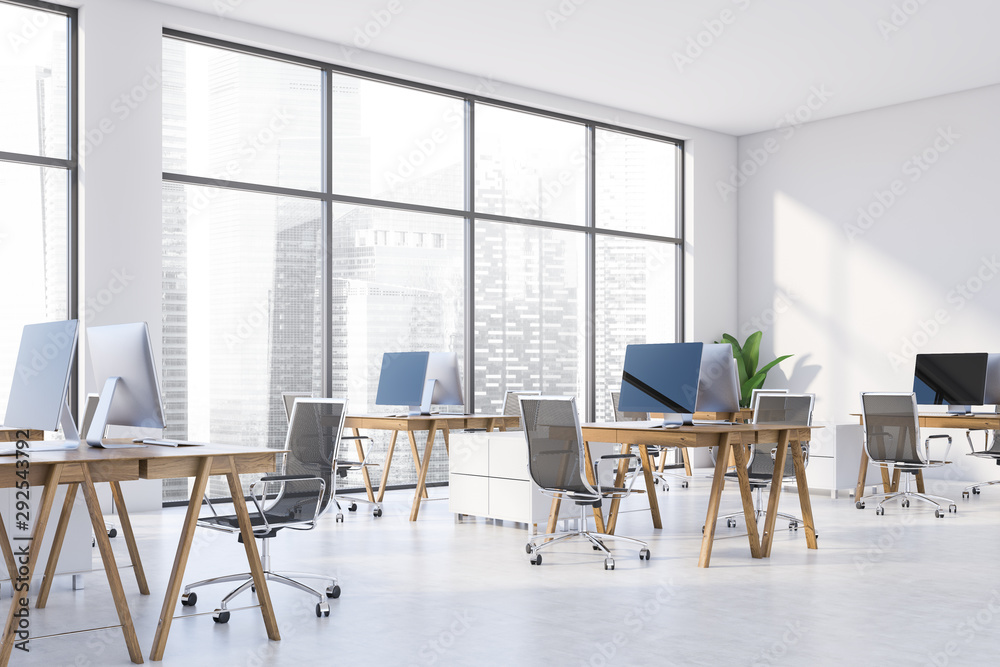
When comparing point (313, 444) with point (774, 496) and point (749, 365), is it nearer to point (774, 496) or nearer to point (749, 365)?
point (774, 496)

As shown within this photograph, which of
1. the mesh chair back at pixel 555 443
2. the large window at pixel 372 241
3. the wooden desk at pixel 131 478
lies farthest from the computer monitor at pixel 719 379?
the large window at pixel 372 241

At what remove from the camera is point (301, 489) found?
13.5 feet

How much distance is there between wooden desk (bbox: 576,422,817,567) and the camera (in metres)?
5.11

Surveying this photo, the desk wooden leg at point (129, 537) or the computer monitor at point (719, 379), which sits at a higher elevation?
the computer monitor at point (719, 379)

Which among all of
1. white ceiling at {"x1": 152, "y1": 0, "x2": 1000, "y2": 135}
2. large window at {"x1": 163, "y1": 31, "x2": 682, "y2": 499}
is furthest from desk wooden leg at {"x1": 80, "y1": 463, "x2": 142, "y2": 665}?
white ceiling at {"x1": 152, "y1": 0, "x2": 1000, "y2": 135}

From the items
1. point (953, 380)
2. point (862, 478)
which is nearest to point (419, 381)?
point (862, 478)

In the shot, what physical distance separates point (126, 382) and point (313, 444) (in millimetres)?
844

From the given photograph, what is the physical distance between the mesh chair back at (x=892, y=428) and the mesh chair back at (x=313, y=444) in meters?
4.48

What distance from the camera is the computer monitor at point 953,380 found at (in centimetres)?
809

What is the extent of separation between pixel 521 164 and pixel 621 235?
160cm

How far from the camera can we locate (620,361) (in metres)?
10.9

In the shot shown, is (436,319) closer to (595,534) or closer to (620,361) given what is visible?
(620,361)

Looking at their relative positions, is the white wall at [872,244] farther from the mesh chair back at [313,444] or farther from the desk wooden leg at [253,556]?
the desk wooden leg at [253,556]

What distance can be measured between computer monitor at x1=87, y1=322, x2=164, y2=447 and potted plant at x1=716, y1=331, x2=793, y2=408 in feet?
28.2
